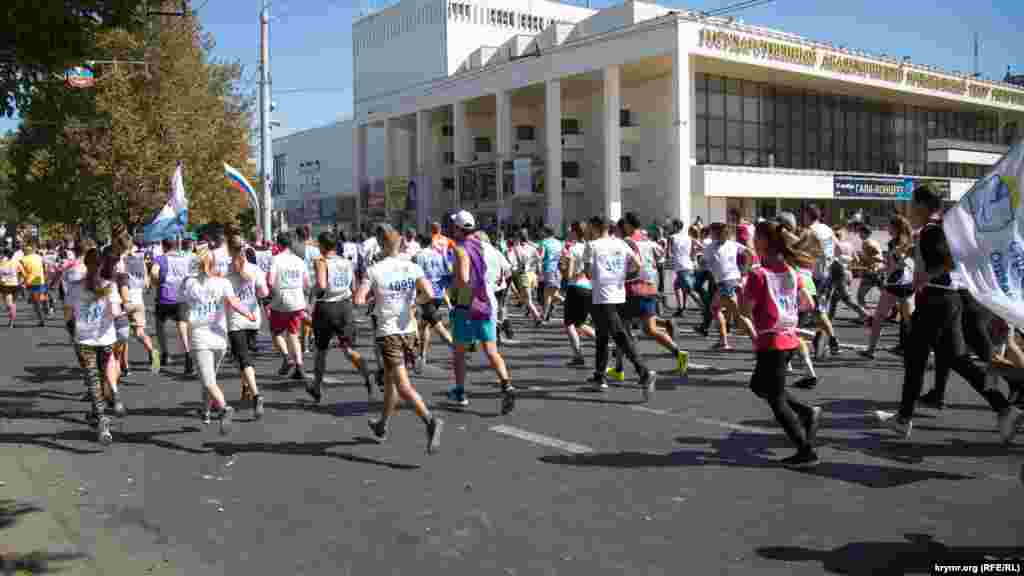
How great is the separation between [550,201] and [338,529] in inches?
1502

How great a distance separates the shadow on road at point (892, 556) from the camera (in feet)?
13.8

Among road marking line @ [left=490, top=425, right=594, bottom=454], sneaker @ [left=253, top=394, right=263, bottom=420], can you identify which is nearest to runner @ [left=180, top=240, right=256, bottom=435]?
sneaker @ [left=253, top=394, right=263, bottom=420]

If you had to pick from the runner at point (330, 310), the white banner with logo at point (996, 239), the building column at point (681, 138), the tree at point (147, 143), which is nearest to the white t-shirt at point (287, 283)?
the runner at point (330, 310)

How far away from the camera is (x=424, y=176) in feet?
182

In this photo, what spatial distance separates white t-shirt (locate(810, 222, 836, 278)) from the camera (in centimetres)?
1216

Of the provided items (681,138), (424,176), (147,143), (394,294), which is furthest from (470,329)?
(424,176)

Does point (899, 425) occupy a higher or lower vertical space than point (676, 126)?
lower

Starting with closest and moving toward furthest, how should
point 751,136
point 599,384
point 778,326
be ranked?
point 778,326 → point 599,384 → point 751,136

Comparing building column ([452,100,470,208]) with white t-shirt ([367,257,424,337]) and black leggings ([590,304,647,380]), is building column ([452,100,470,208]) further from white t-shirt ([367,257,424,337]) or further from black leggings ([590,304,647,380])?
white t-shirt ([367,257,424,337])

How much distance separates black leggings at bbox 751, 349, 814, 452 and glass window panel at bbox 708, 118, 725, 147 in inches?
1475

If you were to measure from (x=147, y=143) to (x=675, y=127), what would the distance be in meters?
21.3

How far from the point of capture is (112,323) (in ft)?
26.2

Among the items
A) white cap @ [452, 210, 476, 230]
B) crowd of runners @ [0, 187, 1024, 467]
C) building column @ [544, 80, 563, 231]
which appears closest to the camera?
crowd of runners @ [0, 187, 1024, 467]

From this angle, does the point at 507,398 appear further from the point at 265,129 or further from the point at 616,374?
the point at 265,129
